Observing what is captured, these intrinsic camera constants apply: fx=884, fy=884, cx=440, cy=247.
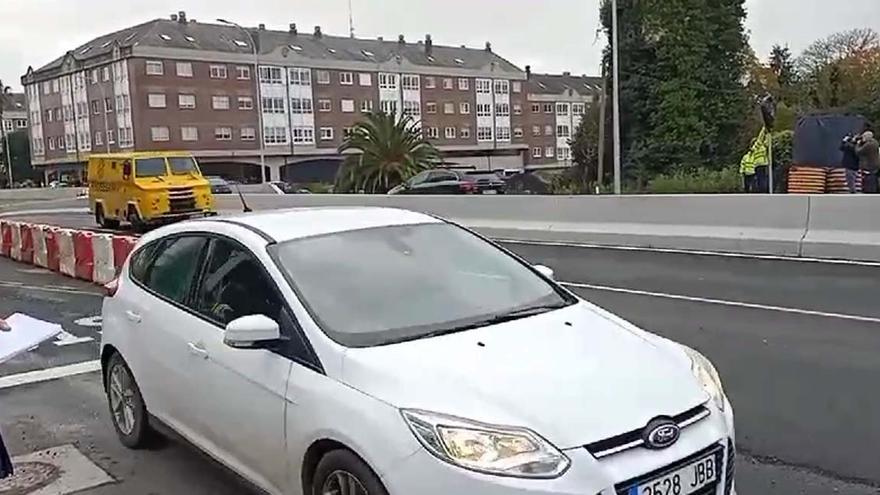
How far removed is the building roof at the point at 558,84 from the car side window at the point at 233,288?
110 metres

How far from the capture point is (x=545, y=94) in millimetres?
114875

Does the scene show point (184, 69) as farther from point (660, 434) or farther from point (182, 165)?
point (660, 434)

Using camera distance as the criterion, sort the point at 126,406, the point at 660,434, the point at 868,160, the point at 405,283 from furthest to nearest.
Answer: the point at 868,160 < the point at 126,406 < the point at 405,283 < the point at 660,434

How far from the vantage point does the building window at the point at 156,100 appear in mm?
79312

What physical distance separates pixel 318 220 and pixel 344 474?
5.53ft

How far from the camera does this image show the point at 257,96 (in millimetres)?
77438

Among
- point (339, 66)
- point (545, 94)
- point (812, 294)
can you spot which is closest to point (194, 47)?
point (339, 66)

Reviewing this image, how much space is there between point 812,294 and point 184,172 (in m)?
20.0

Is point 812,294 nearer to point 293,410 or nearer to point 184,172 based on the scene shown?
point 293,410

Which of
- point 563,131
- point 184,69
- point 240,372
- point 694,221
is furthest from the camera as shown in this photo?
point 563,131

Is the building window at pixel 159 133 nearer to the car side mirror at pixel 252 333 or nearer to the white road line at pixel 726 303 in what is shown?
the white road line at pixel 726 303

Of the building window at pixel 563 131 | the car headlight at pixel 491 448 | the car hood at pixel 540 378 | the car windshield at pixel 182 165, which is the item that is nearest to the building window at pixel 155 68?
the building window at pixel 563 131

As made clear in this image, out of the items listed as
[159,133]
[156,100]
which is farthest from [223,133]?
[156,100]

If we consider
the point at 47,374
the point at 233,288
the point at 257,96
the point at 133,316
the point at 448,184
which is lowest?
the point at 47,374
